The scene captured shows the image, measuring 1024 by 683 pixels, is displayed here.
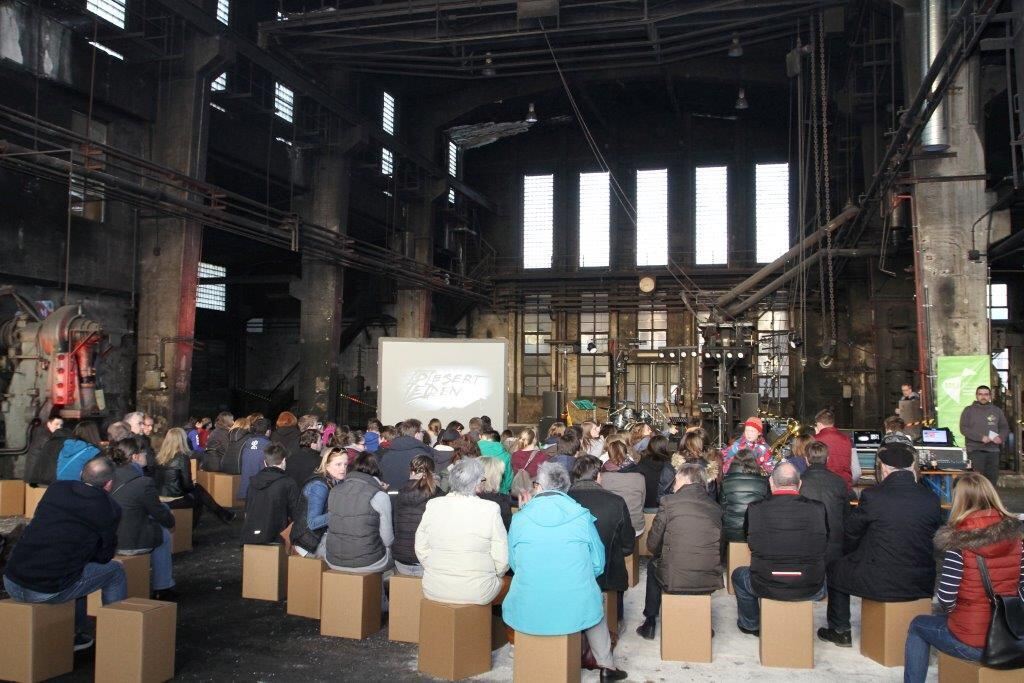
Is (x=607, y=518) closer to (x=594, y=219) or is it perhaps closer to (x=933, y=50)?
(x=933, y=50)

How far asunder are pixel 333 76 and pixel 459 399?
8.83 meters

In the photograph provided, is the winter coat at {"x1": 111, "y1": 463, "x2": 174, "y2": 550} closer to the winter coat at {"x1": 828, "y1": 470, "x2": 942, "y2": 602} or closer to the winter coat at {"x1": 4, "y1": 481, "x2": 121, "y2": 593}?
the winter coat at {"x1": 4, "y1": 481, "x2": 121, "y2": 593}

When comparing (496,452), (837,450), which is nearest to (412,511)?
(496,452)

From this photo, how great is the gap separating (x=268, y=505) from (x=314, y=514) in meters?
0.55

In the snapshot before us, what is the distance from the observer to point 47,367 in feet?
37.7

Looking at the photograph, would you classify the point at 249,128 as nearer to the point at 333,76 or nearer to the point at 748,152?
the point at 333,76

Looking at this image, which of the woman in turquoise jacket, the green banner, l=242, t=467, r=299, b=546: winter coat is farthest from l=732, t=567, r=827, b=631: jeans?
the green banner

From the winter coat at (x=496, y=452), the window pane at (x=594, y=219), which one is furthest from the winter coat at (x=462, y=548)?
the window pane at (x=594, y=219)

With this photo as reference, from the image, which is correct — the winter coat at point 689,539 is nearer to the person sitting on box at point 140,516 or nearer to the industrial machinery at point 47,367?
the person sitting on box at point 140,516

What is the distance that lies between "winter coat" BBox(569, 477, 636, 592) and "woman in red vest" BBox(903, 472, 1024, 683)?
1.77 m

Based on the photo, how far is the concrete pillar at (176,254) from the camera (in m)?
14.1

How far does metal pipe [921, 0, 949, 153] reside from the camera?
457 inches

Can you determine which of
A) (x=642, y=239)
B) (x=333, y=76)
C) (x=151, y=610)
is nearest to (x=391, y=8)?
(x=333, y=76)

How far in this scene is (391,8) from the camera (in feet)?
53.5
